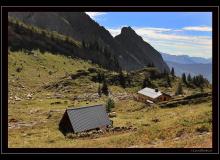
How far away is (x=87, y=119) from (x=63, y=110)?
2924cm

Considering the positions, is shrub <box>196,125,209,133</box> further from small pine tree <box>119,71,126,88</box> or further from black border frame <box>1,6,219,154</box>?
small pine tree <box>119,71,126,88</box>

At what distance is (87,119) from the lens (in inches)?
631

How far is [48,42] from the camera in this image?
6978 inches

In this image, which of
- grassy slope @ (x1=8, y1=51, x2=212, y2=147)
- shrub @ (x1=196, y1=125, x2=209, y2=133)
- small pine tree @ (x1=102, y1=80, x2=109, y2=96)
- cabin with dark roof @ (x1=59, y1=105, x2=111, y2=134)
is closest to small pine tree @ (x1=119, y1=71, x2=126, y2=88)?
grassy slope @ (x1=8, y1=51, x2=212, y2=147)

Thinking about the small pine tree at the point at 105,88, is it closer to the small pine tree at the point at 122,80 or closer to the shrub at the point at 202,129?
the small pine tree at the point at 122,80

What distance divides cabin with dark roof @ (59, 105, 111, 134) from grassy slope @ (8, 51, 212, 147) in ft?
2.23

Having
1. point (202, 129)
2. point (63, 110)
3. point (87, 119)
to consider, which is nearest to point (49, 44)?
point (63, 110)

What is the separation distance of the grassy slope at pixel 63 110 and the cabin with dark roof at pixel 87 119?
0.68 meters

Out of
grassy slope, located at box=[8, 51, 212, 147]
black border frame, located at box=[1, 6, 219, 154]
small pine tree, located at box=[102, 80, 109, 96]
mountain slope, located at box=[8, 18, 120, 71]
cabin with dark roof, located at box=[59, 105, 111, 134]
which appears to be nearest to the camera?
black border frame, located at box=[1, 6, 219, 154]

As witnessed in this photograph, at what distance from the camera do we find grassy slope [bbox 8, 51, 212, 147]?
1229cm
